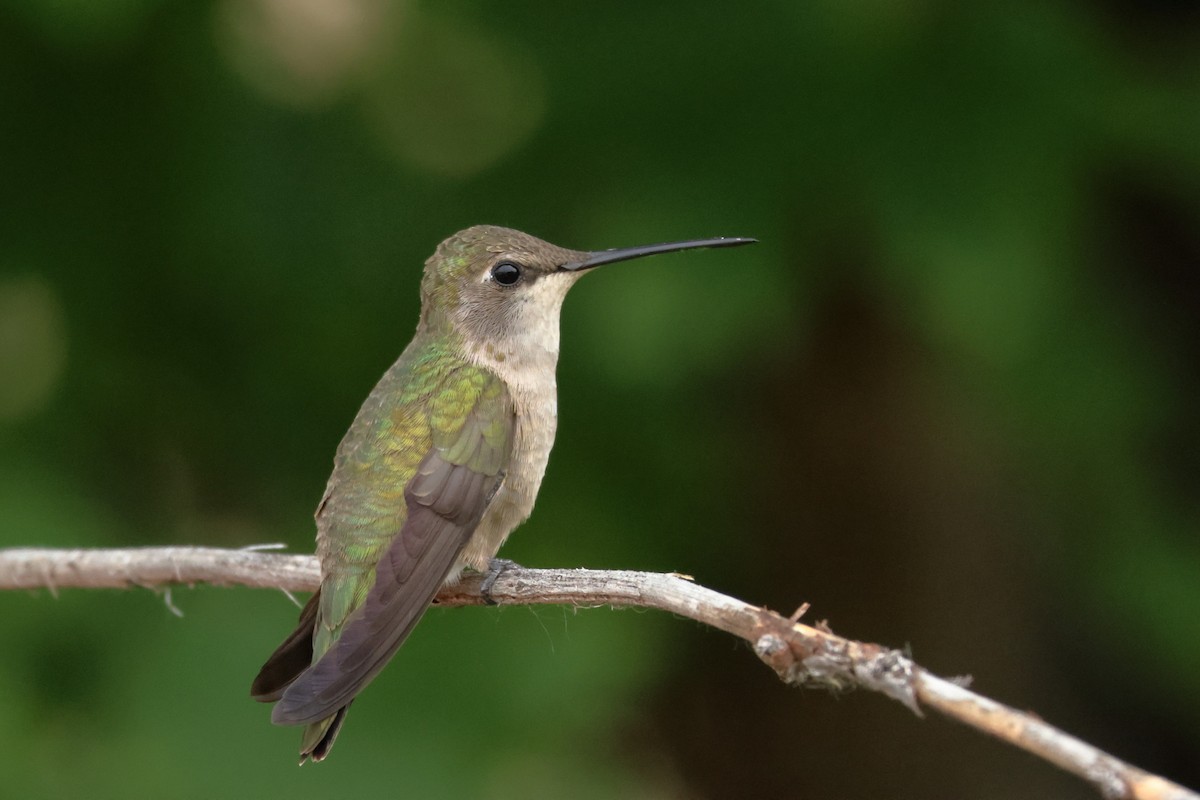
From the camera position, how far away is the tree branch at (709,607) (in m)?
1.78

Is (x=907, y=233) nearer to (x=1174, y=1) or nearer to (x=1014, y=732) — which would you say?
(x=1174, y=1)

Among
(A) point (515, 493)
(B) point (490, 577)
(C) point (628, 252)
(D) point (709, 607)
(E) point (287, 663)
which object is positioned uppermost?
(C) point (628, 252)

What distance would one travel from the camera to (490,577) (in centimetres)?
366

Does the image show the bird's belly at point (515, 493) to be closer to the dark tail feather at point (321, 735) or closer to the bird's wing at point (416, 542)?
the bird's wing at point (416, 542)

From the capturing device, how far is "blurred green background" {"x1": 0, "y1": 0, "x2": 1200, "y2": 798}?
4.60 m

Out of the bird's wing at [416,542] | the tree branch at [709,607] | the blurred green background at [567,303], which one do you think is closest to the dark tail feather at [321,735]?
the bird's wing at [416,542]

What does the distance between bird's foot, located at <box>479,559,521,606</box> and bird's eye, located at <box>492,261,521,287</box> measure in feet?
3.01

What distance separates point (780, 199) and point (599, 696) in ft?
6.29

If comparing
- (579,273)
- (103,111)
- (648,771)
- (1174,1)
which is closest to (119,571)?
(579,273)

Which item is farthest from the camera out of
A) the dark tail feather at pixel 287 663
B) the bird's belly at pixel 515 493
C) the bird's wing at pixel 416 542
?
the bird's belly at pixel 515 493

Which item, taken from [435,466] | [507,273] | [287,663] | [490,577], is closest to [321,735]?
[287,663]

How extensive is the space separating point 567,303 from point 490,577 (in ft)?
5.42

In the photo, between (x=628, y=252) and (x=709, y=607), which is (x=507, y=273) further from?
(x=709, y=607)

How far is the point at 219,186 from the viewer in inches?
201
